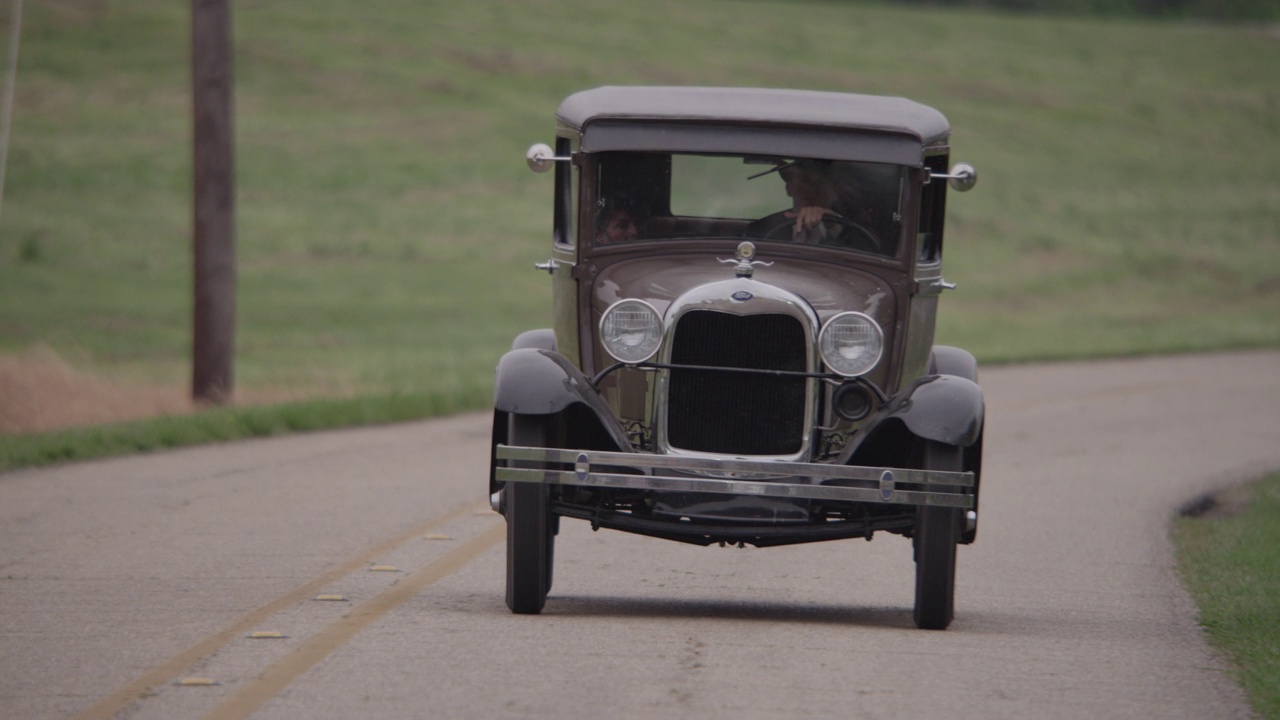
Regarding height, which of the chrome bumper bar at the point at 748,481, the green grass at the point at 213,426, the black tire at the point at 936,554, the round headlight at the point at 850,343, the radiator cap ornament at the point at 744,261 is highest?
the radiator cap ornament at the point at 744,261

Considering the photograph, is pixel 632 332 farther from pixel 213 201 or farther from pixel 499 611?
pixel 213 201

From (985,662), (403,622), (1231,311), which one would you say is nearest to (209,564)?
(403,622)

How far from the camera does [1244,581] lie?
9992 mm

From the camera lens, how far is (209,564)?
32.2 ft

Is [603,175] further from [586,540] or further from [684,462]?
[586,540]

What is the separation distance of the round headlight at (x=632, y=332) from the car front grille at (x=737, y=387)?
13 cm

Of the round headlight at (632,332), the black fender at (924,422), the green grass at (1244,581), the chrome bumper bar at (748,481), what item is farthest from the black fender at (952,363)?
the round headlight at (632,332)

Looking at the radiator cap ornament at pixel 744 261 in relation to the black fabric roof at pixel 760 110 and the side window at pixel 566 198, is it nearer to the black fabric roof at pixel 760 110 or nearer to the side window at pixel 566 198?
the black fabric roof at pixel 760 110

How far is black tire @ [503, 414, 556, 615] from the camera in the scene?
27.6 feet

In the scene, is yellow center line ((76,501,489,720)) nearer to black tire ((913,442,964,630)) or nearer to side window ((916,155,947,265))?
black tire ((913,442,964,630))

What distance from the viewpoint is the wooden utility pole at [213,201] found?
18438mm

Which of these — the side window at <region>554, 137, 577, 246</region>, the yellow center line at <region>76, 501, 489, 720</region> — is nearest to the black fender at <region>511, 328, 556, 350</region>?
the side window at <region>554, 137, 577, 246</region>

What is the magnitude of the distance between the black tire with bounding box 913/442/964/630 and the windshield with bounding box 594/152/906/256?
4.54 feet

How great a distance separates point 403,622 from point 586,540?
10.9 ft
